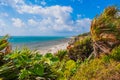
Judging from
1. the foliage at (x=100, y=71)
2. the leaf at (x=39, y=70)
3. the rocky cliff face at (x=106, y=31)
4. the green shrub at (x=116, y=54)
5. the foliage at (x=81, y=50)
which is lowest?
the foliage at (x=81, y=50)

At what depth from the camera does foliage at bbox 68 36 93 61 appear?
15133mm

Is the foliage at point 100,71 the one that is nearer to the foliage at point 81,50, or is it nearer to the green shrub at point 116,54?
the green shrub at point 116,54

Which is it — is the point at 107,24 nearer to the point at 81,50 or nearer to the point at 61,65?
the point at 61,65

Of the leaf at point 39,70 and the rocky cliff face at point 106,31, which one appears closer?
the leaf at point 39,70

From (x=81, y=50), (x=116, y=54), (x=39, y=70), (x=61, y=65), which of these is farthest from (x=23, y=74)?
(x=81, y=50)

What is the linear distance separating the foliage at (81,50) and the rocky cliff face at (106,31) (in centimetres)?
556

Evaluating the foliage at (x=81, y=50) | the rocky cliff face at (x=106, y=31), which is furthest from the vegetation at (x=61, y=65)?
the foliage at (x=81, y=50)

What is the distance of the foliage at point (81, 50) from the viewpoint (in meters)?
15.1

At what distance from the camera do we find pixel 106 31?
28.0 ft

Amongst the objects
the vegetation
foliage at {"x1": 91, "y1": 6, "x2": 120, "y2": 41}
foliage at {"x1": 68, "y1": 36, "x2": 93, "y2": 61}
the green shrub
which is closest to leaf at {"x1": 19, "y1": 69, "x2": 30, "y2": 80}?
the vegetation

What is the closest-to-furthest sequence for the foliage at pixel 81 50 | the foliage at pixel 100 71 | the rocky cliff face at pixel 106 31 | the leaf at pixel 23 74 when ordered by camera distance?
the leaf at pixel 23 74 → the foliage at pixel 100 71 → the rocky cliff face at pixel 106 31 → the foliage at pixel 81 50

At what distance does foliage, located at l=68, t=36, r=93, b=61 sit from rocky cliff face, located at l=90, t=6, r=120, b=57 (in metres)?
5.56

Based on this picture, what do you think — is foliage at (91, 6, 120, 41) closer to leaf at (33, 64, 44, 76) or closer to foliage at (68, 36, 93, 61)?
leaf at (33, 64, 44, 76)

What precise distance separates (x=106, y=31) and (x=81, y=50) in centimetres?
727
